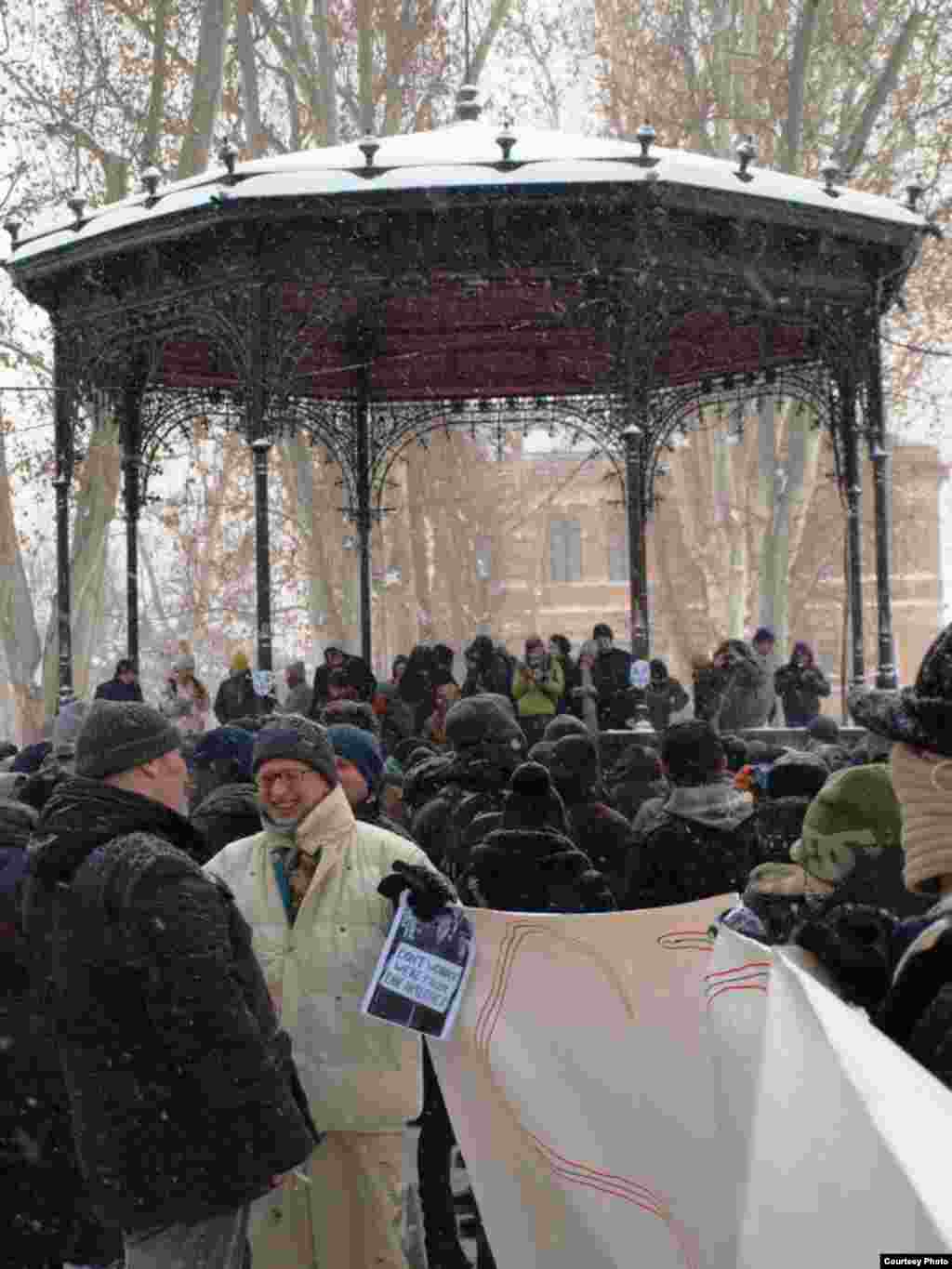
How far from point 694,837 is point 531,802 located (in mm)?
543

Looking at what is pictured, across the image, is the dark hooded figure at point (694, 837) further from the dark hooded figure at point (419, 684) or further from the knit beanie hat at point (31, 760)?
the dark hooded figure at point (419, 684)

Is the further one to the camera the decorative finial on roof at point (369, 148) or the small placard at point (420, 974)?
the decorative finial on roof at point (369, 148)

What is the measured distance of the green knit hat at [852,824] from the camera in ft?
15.5

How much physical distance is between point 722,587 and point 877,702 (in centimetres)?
3159

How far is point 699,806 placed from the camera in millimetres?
6090

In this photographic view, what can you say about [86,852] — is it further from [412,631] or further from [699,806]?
[412,631]

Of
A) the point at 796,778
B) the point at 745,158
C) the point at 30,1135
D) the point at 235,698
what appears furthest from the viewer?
the point at 235,698

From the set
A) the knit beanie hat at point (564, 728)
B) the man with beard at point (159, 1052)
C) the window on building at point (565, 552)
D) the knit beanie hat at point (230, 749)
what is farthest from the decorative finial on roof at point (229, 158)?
the window on building at point (565, 552)

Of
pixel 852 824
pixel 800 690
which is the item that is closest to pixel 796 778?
pixel 852 824

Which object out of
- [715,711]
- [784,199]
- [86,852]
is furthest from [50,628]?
[86,852]

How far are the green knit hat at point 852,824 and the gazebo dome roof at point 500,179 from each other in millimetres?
7331

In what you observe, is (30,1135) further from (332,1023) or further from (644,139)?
(644,139)

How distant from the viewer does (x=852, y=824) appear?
4.76 metres

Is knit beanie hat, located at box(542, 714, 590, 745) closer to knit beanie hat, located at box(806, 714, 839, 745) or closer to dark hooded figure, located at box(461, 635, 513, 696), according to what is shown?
knit beanie hat, located at box(806, 714, 839, 745)
